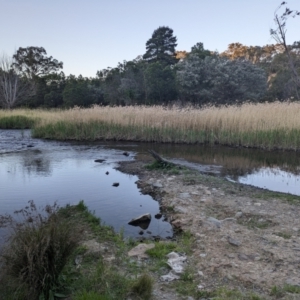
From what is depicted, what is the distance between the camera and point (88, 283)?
2.63 meters

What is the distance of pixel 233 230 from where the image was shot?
3.84m

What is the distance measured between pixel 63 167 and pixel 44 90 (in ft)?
91.5

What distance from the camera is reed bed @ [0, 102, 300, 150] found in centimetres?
1127

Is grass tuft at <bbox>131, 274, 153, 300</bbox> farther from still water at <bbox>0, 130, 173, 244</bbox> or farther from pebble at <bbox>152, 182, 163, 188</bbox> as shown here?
pebble at <bbox>152, 182, 163, 188</bbox>

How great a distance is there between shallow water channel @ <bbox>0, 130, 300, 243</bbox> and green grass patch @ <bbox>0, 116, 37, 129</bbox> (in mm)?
5336

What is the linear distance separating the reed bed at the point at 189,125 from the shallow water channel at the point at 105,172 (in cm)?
66

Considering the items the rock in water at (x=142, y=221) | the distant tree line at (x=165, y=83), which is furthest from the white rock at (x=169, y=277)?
the distant tree line at (x=165, y=83)

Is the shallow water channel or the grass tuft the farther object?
the shallow water channel

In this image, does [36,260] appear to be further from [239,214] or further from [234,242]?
[239,214]

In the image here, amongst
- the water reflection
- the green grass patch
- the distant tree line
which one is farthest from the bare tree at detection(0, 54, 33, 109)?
the water reflection

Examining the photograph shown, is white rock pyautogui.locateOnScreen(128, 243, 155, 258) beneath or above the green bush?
beneath

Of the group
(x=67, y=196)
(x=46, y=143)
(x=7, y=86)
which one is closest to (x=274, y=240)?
(x=67, y=196)

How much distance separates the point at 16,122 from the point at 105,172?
12.6 metres

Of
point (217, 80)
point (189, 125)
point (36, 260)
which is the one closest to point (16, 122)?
point (189, 125)
